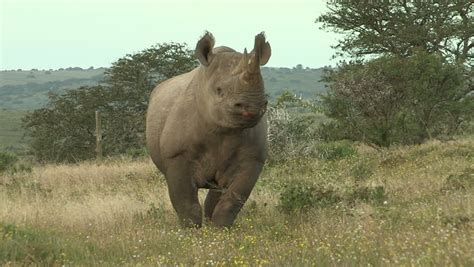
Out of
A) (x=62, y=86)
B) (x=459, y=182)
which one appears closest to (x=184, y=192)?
(x=459, y=182)

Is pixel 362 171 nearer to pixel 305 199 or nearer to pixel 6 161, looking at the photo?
pixel 305 199

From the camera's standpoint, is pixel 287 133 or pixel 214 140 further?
pixel 287 133

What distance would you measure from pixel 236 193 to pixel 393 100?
13408 millimetres

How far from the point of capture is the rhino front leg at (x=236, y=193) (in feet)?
26.3

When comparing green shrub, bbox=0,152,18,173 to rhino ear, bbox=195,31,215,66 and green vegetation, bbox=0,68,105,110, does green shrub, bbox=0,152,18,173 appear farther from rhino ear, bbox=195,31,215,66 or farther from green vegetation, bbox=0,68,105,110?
green vegetation, bbox=0,68,105,110

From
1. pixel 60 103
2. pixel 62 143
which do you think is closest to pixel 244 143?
pixel 62 143

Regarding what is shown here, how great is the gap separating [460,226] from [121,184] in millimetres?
10659

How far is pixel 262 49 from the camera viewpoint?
297 inches

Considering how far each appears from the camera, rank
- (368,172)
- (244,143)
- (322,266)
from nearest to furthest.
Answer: (322,266) < (244,143) < (368,172)

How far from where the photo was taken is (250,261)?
19.3 feet

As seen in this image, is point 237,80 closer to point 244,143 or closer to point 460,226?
point 244,143

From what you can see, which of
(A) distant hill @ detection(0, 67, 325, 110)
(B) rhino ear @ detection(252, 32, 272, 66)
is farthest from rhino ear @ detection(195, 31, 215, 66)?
(A) distant hill @ detection(0, 67, 325, 110)

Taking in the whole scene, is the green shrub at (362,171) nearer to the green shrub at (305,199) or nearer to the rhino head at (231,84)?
the green shrub at (305,199)

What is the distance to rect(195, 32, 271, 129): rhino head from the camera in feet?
22.9
